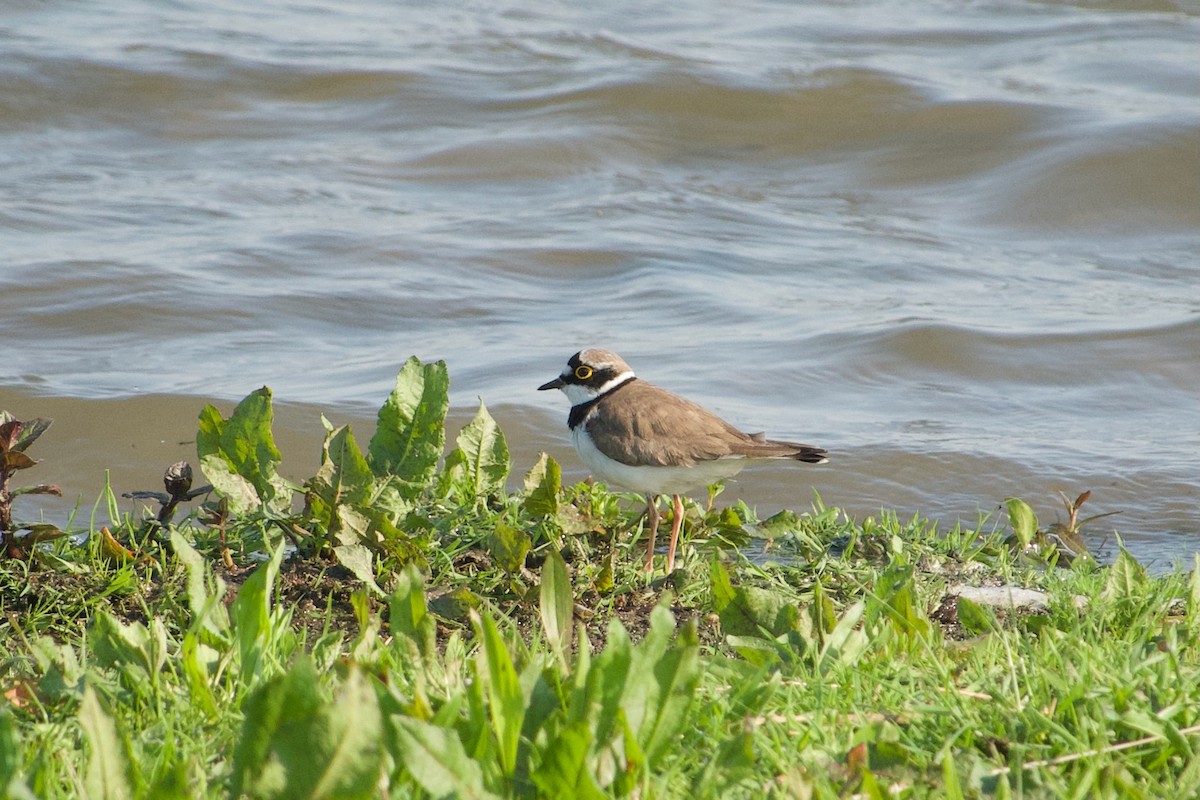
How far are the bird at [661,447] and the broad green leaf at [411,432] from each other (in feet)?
2.61

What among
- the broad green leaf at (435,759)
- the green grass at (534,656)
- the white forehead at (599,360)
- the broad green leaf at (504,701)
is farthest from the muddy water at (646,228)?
the broad green leaf at (435,759)

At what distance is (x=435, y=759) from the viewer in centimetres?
242

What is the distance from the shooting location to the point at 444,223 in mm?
→ 11516

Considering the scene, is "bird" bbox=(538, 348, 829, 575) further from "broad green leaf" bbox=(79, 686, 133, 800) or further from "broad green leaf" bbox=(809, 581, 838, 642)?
"broad green leaf" bbox=(79, 686, 133, 800)

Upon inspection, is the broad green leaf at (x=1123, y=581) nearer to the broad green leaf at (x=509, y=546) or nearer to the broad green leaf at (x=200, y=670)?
the broad green leaf at (x=509, y=546)

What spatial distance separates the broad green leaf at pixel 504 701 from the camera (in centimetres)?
262

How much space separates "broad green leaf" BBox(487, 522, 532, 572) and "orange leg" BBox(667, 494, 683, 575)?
58 centimetres

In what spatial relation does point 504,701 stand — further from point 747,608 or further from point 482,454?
point 482,454

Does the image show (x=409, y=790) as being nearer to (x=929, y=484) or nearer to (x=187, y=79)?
(x=929, y=484)

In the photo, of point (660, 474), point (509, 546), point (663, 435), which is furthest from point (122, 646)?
point (663, 435)

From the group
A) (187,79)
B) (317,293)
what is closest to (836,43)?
(187,79)

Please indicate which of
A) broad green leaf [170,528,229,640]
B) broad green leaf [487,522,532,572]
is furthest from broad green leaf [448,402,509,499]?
broad green leaf [170,528,229,640]

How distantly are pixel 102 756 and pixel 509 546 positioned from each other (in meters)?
1.84

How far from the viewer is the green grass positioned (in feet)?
8.39
